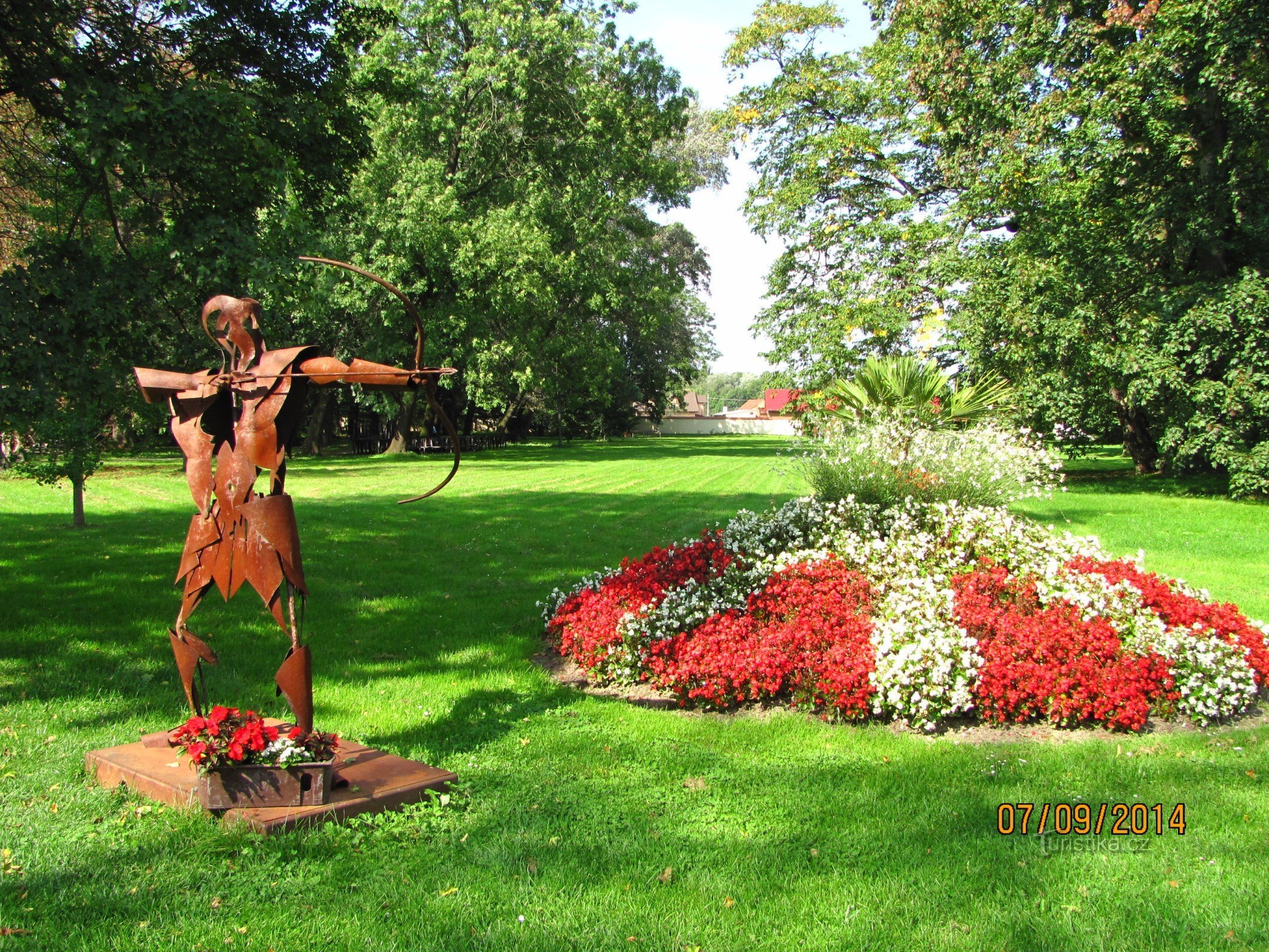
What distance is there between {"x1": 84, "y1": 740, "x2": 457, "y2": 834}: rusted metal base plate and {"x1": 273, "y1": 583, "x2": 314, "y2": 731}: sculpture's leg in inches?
14.6

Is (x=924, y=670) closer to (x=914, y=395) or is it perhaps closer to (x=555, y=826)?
(x=555, y=826)

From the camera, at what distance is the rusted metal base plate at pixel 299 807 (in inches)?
160

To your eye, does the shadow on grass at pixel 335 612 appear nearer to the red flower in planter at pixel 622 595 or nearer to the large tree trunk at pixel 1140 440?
the red flower in planter at pixel 622 595

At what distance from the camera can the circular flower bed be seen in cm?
579

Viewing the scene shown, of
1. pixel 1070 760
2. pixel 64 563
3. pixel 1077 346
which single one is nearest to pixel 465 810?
pixel 1070 760

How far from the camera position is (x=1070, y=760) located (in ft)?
16.8

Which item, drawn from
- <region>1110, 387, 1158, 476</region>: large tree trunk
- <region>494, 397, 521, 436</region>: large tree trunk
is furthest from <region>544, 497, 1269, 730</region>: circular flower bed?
<region>494, 397, 521, 436</region>: large tree trunk

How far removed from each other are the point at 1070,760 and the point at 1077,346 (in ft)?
54.0

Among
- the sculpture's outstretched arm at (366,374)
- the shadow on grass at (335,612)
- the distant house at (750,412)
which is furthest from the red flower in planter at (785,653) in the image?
the distant house at (750,412)

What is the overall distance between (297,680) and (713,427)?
9308 centimetres

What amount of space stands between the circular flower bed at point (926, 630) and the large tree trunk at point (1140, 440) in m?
18.8
